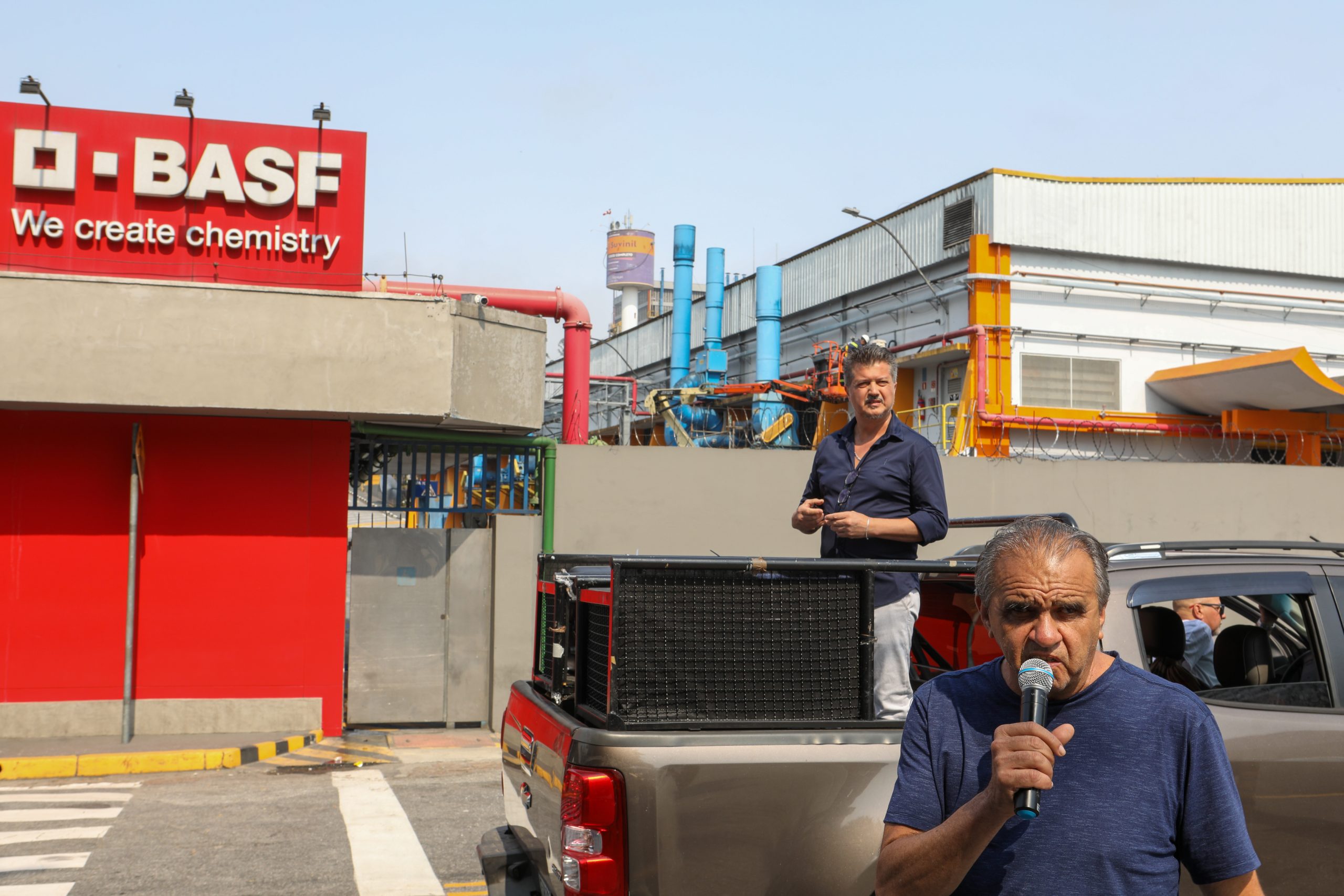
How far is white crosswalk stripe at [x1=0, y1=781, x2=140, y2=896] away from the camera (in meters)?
6.24

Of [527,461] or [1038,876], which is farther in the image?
[527,461]

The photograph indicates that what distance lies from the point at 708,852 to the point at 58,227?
33.5ft

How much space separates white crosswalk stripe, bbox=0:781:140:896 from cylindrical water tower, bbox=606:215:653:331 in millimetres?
77245

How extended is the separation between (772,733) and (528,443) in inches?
374

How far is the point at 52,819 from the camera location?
7.86 m

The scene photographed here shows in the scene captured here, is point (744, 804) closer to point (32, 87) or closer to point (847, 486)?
point (847, 486)

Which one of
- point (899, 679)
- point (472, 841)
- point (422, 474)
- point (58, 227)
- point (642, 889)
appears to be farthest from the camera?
point (422, 474)

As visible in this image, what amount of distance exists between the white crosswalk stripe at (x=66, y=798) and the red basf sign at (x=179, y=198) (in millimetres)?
4675

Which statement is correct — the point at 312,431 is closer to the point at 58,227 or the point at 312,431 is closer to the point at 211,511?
the point at 211,511

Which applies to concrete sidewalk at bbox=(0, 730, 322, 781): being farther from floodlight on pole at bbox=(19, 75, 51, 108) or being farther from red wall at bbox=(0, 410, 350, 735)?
floodlight on pole at bbox=(19, 75, 51, 108)

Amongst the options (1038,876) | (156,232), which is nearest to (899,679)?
(1038,876)

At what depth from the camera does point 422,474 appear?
12.3 meters

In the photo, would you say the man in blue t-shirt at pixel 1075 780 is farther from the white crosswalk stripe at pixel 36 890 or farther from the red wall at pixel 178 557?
the red wall at pixel 178 557

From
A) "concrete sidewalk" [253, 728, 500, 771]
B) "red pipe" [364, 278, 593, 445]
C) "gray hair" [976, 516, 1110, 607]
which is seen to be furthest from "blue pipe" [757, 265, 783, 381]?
"gray hair" [976, 516, 1110, 607]
